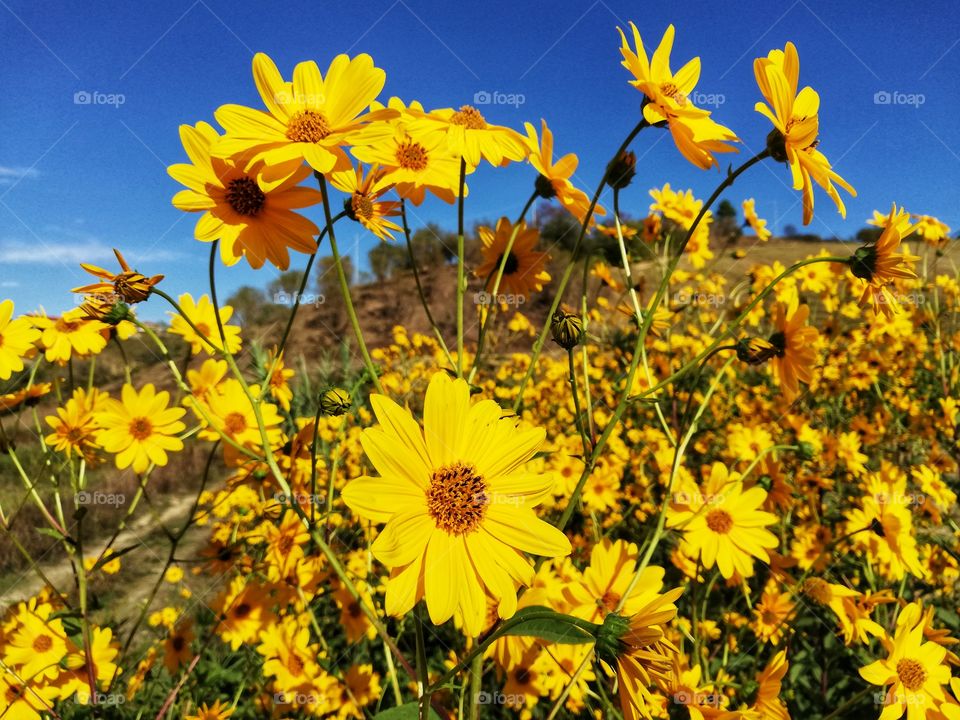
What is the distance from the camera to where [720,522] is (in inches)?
55.3

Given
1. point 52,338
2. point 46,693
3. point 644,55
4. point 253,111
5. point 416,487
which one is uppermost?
point 644,55

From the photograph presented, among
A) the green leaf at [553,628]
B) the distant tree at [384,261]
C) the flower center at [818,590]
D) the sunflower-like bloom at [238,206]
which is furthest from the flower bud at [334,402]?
the distant tree at [384,261]

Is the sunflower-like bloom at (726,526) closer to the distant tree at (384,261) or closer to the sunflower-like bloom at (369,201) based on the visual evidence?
the sunflower-like bloom at (369,201)

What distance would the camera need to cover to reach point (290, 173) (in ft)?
2.19

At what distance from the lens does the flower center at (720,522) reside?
140 centimetres

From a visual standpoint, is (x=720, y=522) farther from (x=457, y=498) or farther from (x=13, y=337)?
(x=13, y=337)

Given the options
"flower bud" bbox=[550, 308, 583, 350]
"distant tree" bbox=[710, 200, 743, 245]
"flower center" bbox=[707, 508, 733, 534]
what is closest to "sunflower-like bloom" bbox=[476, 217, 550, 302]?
"flower bud" bbox=[550, 308, 583, 350]

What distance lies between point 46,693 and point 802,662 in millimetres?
2492

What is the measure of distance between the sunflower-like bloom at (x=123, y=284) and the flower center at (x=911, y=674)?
1.67 m

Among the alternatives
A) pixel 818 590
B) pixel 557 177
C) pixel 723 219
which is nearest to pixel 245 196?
pixel 557 177

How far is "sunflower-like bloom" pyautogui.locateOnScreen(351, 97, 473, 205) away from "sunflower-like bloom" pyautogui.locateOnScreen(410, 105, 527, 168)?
0.01 metres

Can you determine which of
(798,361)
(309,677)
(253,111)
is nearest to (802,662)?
(798,361)

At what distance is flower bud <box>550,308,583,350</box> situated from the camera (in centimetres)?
98

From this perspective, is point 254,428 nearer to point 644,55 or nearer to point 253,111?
point 253,111
